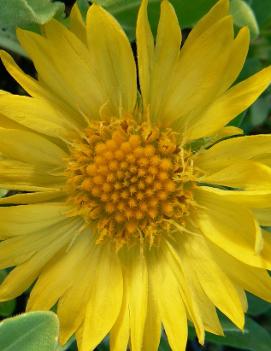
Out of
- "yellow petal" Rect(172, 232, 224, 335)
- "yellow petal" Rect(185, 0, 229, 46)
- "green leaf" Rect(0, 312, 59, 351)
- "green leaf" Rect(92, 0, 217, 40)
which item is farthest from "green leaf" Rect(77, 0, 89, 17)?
"green leaf" Rect(0, 312, 59, 351)

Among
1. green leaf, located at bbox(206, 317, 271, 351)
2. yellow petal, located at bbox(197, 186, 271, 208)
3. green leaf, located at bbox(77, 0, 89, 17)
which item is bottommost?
green leaf, located at bbox(206, 317, 271, 351)

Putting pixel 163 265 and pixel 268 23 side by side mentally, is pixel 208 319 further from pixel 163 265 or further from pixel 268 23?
pixel 268 23

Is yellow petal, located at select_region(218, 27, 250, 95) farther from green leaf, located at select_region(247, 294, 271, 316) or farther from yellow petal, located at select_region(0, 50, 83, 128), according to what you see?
green leaf, located at select_region(247, 294, 271, 316)

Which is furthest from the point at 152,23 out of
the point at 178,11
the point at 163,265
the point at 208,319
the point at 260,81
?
the point at 208,319

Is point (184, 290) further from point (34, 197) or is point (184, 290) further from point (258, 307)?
point (258, 307)

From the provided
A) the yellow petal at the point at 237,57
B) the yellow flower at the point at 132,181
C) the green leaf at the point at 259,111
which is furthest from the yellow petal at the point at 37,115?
the green leaf at the point at 259,111

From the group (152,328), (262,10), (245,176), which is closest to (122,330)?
(152,328)
